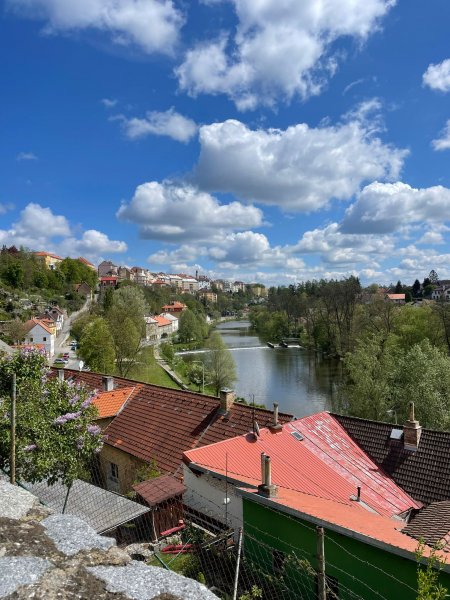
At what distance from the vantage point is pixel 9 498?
8.86 feet

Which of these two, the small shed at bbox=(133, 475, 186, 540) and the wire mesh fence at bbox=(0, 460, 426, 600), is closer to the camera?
the wire mesh fence at bbox=(0, 460, 426, 600)

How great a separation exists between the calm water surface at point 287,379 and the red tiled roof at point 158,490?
19.2 m

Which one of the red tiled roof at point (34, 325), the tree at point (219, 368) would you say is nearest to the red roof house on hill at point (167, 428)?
the tree at point (219, 368)

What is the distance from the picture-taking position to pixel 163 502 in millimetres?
8484

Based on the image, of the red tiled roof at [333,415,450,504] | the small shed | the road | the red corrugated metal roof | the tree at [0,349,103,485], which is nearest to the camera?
the tree at [0,349,103,485]

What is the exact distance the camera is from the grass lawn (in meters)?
34.9

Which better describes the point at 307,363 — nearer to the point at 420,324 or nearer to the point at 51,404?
the point at 420,324

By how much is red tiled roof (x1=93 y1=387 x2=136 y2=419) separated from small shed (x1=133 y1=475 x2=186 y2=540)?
7.67 m

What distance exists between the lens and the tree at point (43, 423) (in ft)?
22.0

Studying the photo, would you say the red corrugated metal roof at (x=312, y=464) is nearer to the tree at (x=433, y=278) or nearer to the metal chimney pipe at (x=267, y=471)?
the metal chimney pipe at (x=267, y=471)

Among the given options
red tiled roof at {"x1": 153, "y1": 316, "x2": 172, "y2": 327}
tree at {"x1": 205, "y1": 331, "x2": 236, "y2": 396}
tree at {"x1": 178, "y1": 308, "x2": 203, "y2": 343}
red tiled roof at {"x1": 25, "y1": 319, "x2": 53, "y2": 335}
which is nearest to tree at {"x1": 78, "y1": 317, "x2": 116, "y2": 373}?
tree at {"x1": 205, "y1": 331, "x2": 236, "y2": 396}

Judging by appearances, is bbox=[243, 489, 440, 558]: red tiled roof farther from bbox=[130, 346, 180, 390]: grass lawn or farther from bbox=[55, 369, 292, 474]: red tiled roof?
bbox=[130, 346, 180, 390]: grass lawn

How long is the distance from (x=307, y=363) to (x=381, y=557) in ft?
153

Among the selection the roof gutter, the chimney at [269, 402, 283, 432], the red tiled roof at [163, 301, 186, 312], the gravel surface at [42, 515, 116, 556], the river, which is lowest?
the river
